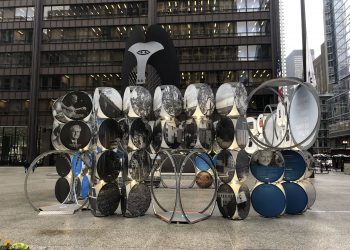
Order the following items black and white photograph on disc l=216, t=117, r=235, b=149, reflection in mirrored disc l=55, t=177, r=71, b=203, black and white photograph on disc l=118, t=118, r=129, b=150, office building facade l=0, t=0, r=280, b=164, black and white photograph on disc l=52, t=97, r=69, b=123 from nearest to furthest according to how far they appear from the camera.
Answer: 1. black and white photograph on disc l=216, t=117, r=235, b=149
2. black and white photograph on disc l=118, t=118, r=129, b=150
3. reflection in mirrored disc l=55, t=177, r=71, b=203
4. black and white photograph on disc l=52, t=97, r=69, b=123
5. office building facade l=0, t=0, r=280, b=164

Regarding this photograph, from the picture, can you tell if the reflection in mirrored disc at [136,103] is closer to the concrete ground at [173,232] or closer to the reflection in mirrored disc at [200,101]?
the reflection in mirrored disc at [200,101]

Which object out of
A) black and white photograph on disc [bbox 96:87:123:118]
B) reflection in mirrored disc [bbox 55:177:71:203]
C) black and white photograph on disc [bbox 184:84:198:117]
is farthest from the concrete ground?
black and white photograph on disc [bbox 184:84:198:117]

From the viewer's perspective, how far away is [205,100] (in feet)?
29.7

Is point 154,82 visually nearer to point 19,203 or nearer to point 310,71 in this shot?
point 310,71

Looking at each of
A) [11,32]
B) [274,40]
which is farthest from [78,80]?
[274,40]

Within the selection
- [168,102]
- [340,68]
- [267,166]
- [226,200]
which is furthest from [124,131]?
[340,68]

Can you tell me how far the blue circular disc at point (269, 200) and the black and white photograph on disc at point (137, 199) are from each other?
2964mm

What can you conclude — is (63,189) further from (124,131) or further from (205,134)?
(205,134)

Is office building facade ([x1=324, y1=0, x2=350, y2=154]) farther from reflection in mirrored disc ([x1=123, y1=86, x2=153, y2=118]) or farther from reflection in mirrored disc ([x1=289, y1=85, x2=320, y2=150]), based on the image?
reflection in mirrored disc ([x1=123, y1=86, x2=153, y2=118])

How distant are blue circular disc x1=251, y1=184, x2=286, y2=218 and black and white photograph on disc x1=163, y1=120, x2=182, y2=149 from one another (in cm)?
247

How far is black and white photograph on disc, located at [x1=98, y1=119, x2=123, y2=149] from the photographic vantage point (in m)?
8.98

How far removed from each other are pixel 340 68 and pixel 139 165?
66.7 metres

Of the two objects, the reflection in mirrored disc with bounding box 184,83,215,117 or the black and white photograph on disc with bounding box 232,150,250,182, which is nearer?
the black and white photograph on disc with bounding box 232,150,250,182

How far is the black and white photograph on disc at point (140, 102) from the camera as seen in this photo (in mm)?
9109
